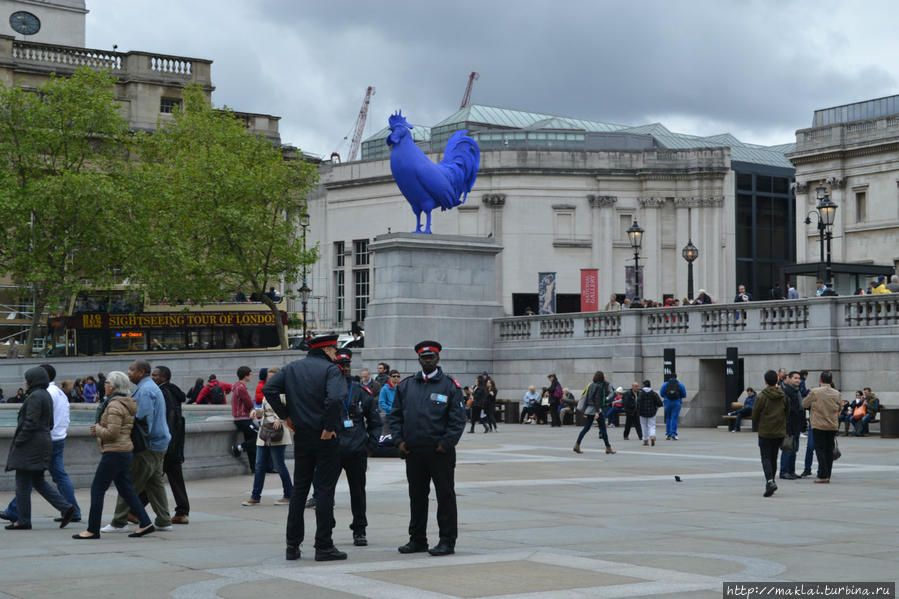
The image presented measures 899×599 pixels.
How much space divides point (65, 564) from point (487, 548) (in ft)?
12.9

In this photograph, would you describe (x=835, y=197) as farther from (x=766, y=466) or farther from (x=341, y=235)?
(x=766, y=466)

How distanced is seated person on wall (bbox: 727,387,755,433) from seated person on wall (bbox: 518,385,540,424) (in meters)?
7.79

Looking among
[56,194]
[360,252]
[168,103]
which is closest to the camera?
[56,194]

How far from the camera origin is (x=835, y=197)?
70312 millimetres

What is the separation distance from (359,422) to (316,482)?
1128 mm

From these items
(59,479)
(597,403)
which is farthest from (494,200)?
(59,479)

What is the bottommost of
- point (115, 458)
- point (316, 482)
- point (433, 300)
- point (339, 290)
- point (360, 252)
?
point (316, 482)

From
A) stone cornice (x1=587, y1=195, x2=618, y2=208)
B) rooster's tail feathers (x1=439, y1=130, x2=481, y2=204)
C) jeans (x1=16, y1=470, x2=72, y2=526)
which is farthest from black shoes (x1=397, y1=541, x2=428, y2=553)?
stone cornice (x1=587, y1=195, x2=618, y2=208)

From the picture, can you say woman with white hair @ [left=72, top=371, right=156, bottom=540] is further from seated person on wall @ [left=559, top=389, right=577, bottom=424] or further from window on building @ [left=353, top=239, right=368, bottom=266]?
window on building @ [left=353, top=239, right=368, bottom=266]

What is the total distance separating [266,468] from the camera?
16.7m

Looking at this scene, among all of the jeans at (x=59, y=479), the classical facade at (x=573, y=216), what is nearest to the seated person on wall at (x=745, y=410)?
the jeans at (x=59, y=479)

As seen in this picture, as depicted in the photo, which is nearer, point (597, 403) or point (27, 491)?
point (27, 491)

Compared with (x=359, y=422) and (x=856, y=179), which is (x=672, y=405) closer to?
(x=359, y=422)

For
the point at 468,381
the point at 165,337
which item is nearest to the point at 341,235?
the point at 165,337
